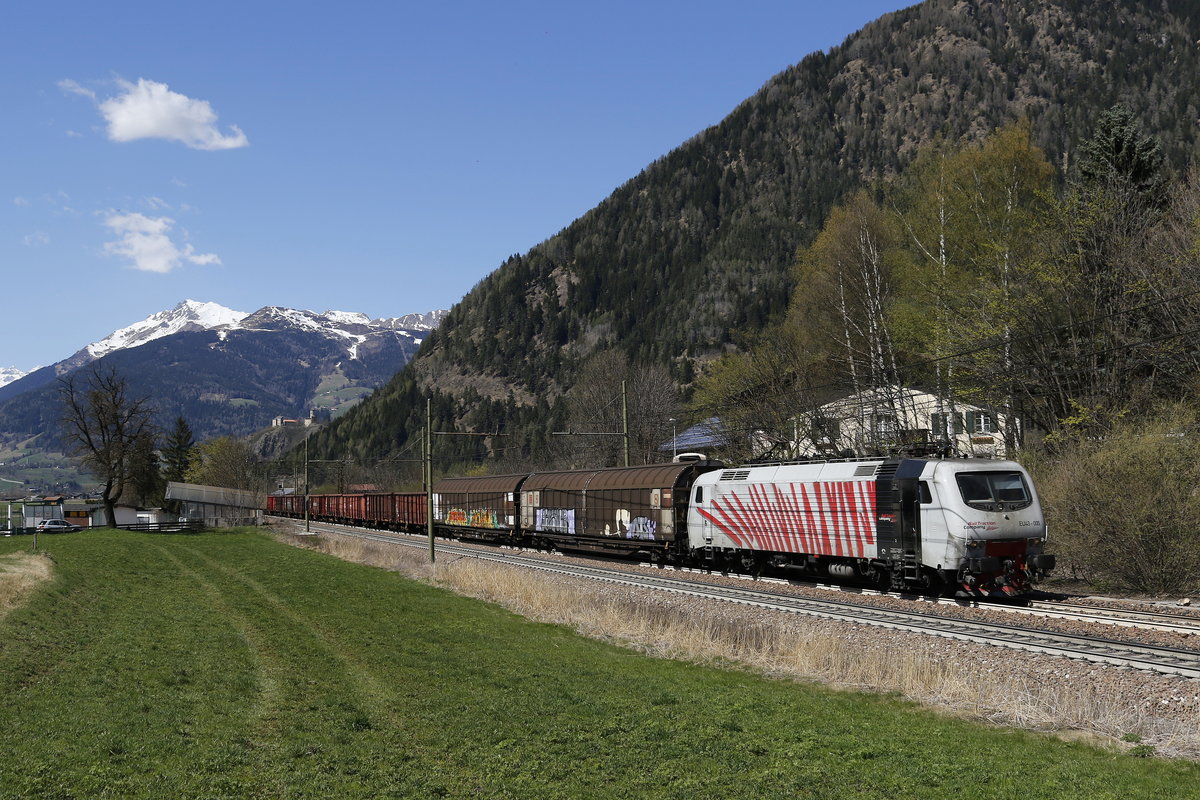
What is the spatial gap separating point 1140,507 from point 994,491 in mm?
3748

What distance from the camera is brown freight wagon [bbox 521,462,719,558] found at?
3753cm

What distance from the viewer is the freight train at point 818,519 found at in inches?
954

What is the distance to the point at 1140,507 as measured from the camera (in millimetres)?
24188

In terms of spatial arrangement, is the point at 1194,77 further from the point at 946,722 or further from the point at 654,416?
the point at 946,722

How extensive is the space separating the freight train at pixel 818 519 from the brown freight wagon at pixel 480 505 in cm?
128

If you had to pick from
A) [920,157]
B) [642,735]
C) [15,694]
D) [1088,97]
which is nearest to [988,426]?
[920,157]

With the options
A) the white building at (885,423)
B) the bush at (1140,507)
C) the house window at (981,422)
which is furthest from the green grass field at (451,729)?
the white building at (885,423)

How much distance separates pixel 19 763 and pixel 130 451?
7028 cm

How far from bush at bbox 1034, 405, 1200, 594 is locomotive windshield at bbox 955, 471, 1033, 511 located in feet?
7.49

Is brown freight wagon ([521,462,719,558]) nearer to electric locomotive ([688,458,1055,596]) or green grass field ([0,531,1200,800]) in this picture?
electric locomotive ([688,458,1055,596])

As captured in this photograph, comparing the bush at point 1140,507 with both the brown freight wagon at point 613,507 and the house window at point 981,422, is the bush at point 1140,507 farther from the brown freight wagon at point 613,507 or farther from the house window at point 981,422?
the brown freight wagon at point 613,507

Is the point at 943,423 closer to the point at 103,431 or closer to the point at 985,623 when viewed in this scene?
the point at 985,623

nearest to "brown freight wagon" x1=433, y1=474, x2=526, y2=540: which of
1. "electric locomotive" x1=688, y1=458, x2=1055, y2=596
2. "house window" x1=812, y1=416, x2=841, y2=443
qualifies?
"house window" x1=812, y1=416, x2=841, y2=443

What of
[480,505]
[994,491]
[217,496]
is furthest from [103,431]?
[994,491]
